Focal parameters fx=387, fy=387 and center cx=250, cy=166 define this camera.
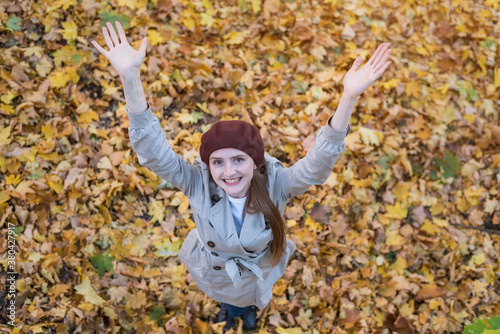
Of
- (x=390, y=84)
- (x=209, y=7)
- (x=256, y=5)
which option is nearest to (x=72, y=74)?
(x=209, y=7)

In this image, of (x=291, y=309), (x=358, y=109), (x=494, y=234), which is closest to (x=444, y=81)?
(x=358, y=109)

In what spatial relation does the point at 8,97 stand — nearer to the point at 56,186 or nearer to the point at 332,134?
the point at 56,186

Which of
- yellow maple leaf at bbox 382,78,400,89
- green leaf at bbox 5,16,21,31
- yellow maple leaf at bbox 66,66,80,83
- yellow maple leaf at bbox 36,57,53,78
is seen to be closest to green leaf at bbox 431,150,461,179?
yellow maple leaf at bbox 382,78,400,89

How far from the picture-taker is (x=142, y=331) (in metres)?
3.09

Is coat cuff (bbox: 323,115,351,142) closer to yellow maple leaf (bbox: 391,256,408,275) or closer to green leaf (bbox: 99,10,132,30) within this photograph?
yellow maple leaf (bbox: 391,256,408,275)

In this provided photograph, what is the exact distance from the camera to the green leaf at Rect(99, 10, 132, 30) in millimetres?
4250

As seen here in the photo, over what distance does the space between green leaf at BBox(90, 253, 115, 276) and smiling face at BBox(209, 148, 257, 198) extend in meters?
1.73

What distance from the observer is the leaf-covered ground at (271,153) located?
10.7 ft

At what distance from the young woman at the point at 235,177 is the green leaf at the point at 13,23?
2.58 metres

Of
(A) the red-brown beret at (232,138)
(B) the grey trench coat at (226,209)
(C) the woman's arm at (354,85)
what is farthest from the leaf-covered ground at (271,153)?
(C) the woman's arm at (354,85)

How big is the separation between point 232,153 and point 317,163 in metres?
0.44

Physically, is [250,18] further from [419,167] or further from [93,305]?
[93,305]

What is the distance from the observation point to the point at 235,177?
2064 mm

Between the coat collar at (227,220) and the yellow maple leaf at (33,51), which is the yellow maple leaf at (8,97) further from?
the coat collar at (227,220)
